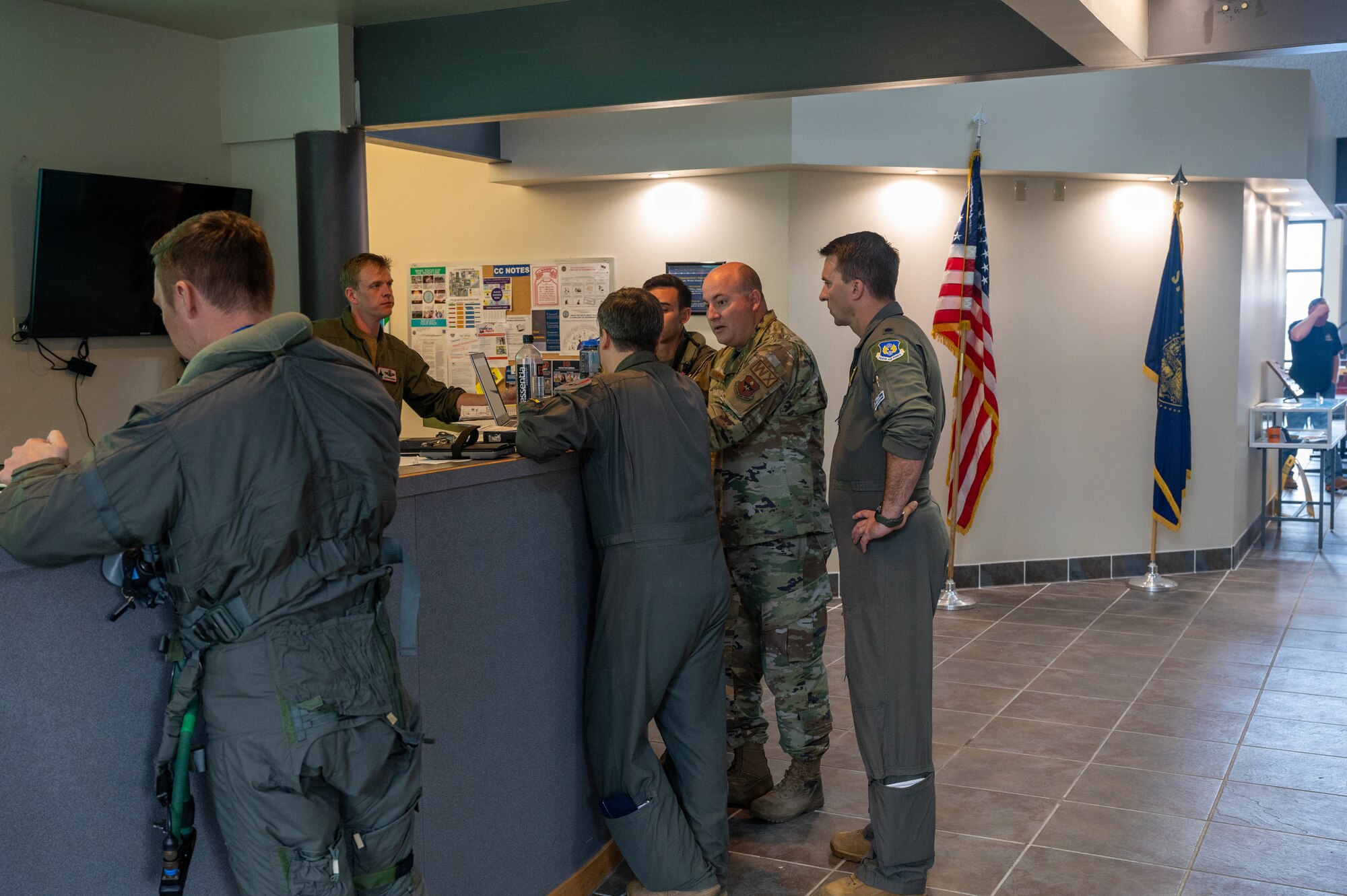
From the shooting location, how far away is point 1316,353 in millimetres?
9773

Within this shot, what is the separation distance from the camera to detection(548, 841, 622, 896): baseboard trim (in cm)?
317

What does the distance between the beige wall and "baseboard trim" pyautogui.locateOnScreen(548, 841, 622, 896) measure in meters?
3.77

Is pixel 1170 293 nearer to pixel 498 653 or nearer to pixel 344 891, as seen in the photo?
pixel 498 653

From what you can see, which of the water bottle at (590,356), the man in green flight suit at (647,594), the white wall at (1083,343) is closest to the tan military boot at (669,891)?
the man in green flight suit at (647,594)

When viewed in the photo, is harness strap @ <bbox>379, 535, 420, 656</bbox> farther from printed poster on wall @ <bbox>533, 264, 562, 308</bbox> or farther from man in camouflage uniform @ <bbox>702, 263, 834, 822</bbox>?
printed poster on wall @ <bbox>533, 264, 562, 308</bbox>

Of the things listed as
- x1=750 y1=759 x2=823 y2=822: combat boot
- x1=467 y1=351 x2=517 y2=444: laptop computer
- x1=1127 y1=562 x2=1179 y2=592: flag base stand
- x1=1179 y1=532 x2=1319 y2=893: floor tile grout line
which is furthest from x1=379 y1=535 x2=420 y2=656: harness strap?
x1=1127 y1=562 x2=1179 y2=592: flag base stand

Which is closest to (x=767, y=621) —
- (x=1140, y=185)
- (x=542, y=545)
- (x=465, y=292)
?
(x=542, y=545)

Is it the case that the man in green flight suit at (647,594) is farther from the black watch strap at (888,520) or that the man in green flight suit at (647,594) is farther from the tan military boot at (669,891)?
the black watch strap at (888,520)

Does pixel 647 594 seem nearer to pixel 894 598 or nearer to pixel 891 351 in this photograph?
pixel 894 598

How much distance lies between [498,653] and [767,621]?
43.0 inches

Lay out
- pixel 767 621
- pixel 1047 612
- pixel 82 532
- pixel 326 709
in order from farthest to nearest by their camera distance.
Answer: pixel 1047 612 < pixel 767 621 < pixel 326 709 < pixel 82 532

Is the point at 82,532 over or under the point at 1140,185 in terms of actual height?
under

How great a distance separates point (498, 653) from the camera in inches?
113

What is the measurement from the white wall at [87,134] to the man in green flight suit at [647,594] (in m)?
2.89
